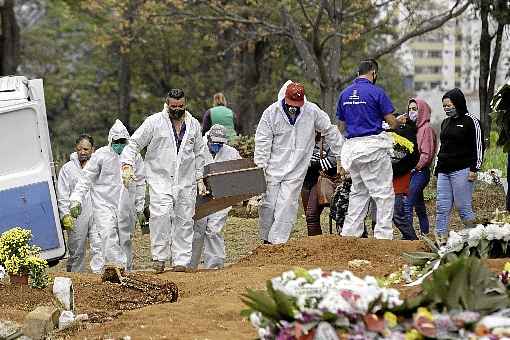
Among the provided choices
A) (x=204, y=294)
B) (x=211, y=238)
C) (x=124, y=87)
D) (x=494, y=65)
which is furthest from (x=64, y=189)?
(x=124, y=87)

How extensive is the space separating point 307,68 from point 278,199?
36.2 ft

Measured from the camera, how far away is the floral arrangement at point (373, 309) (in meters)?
5.71

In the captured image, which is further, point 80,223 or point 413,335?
point 80,223

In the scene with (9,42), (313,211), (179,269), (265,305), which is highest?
(9,42)

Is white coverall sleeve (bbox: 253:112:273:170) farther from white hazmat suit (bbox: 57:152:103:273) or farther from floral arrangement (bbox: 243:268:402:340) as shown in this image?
floral arrangement (bbox: 243:268:402:340)

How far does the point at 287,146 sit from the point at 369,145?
1.22 m

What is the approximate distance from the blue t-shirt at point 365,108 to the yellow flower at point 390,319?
6760 mm

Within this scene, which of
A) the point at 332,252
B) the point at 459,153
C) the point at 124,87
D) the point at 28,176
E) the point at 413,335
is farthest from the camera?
the point at 124,87

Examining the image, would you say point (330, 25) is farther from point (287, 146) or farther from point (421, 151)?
point (287, 146)

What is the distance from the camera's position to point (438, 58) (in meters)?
132

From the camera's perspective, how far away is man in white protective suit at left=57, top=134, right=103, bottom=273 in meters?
13.5

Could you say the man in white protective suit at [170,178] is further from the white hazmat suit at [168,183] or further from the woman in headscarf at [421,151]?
the woman in headscarf at [421,151]

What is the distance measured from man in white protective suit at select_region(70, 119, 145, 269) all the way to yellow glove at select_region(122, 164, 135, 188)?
2.56ft

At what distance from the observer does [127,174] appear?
12453mm
